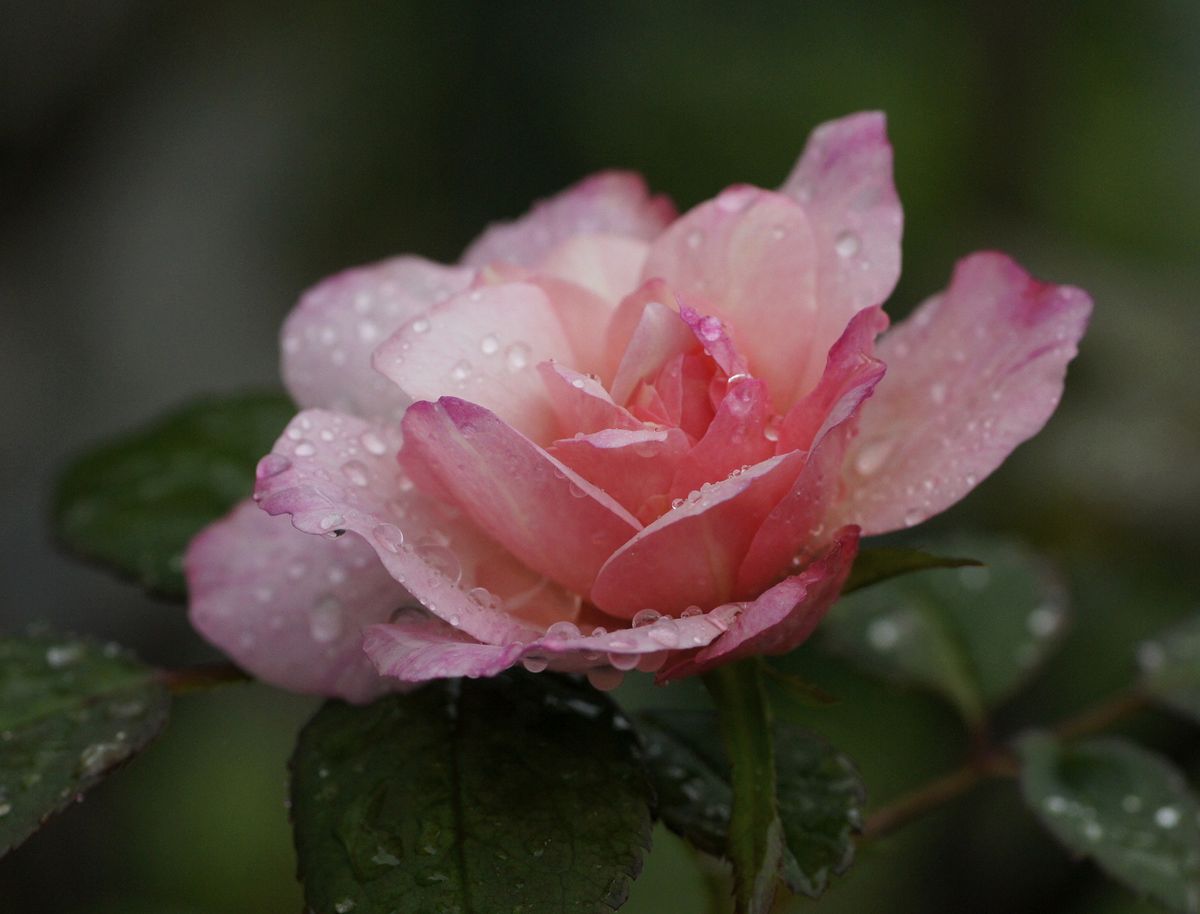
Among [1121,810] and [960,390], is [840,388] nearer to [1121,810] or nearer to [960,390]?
[960,390]

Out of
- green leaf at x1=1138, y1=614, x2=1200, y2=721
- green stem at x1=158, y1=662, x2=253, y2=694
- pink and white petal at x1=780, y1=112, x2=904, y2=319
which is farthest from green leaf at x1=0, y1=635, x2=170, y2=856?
green leaf at x1=1138, y1=614, x2=1200, y2=721

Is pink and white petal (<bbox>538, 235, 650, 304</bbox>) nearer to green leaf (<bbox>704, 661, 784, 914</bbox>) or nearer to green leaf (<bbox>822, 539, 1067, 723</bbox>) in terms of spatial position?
green leaf (<bbox>704, 661, 784, 914</bbox>)

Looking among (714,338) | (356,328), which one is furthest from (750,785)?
(356,328)

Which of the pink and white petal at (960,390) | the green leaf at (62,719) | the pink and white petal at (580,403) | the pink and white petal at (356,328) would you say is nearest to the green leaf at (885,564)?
the pink and white petal at (960,390)

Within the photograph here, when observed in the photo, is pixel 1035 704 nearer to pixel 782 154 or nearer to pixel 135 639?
pixel 782 154

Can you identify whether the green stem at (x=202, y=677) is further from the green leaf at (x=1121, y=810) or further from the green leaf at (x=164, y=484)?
the green leaf at (x=1121, y=810)
